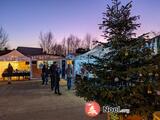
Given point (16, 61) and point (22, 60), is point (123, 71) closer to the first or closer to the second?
point (22, 60)

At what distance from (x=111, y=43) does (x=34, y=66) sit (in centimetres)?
3689

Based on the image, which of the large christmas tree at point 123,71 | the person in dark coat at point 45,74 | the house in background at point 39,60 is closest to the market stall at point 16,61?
the house in background at point 39,60

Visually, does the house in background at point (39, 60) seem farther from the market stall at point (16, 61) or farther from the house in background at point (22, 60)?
the market stall at point (16, 61)

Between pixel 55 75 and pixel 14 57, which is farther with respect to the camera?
pixel 14 57

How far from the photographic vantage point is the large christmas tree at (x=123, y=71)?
7.80 m

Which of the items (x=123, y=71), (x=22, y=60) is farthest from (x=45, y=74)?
(x=123, y=71)

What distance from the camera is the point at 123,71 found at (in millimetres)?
8000

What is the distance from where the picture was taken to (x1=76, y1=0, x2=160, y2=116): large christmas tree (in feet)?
25.6

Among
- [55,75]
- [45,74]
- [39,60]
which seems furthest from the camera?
[39,60]

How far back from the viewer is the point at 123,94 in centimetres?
783

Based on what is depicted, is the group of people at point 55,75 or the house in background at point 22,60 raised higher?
the house in background at point 22,60

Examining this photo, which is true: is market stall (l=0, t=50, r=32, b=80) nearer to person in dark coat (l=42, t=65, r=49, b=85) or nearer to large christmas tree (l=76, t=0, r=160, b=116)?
person in dark coat (l=42, t=65, r=49, b=85)

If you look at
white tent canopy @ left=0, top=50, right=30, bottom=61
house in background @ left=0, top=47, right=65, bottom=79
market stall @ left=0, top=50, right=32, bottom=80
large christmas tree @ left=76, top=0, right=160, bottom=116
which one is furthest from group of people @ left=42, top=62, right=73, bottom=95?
large christmas tree @ left=76, top=0, right=160, bottom=116

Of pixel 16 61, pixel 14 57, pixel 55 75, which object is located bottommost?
pixel 55 75
